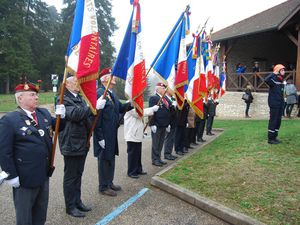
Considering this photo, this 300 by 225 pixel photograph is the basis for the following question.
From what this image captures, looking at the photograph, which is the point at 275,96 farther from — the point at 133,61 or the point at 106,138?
the point at 106,138

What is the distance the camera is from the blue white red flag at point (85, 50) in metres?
3.96

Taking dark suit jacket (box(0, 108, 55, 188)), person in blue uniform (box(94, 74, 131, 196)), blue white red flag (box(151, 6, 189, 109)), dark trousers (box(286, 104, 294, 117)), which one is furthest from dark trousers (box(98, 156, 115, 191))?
dark trousers (box(286, 104, 294, 117))

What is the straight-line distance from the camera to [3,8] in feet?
122

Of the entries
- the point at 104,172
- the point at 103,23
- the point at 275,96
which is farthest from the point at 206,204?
the point at 103,23

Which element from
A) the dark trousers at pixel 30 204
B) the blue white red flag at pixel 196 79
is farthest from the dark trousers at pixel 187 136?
the dark trousers at pixel 30 204

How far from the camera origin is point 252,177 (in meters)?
5.43

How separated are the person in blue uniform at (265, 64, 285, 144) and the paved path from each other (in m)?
3.72

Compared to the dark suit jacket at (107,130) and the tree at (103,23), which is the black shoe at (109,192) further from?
the tree at (103,23)

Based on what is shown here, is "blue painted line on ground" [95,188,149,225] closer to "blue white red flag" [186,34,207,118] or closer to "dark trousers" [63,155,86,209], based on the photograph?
"dark trousers" [63,155,86,209]

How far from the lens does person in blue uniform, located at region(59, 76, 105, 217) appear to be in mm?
4102

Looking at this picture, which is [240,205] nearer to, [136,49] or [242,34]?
[136,49]

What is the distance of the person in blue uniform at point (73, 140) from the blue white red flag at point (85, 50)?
0.53 feet

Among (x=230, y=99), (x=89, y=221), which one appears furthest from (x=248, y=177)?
(x=230, y=99)

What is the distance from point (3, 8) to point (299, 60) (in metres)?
34.8
